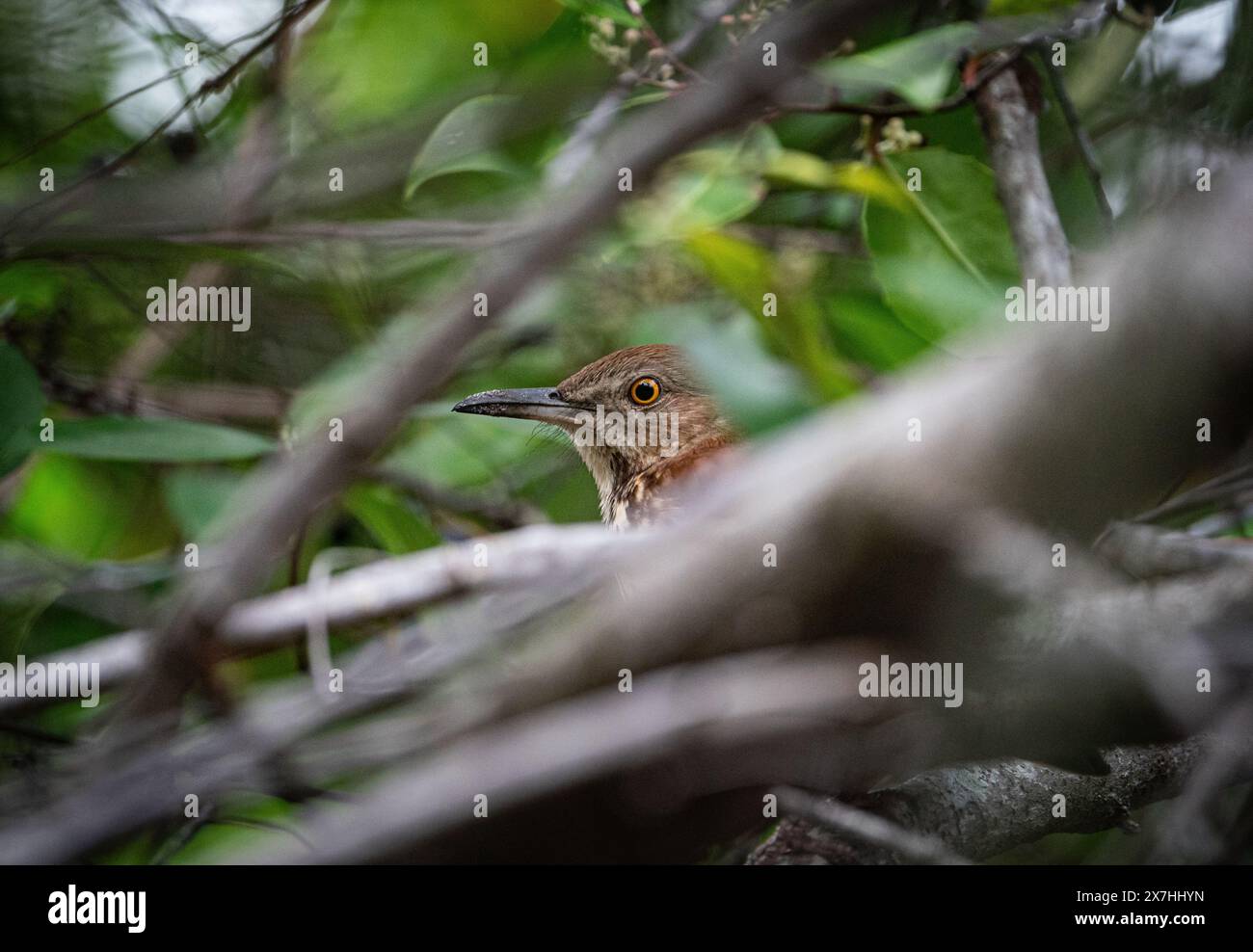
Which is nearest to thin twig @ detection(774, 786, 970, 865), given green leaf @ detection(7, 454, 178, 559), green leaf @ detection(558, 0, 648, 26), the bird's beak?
the bird's beak

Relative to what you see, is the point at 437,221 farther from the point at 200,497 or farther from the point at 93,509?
the point at 93,509

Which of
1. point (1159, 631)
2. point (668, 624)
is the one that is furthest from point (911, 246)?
point (668, 624)

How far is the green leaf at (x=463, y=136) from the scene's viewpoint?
6.81 feet

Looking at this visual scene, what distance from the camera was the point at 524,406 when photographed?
2408 millimetres

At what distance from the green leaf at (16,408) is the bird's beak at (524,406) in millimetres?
890

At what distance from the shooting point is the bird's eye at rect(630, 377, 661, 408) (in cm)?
258

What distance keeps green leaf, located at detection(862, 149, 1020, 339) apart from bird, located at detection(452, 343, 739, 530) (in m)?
0.53

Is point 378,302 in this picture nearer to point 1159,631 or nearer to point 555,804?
point 555,804

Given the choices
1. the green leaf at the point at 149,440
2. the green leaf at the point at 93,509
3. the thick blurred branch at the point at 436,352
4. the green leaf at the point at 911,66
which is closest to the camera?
the thick blurred branch at the point at 436,352

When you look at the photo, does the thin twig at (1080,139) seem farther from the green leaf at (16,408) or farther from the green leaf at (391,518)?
the green leaf at (16,408)

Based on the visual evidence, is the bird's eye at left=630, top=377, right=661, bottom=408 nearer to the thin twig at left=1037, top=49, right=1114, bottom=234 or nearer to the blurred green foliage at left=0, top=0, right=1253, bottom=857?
the blurred green foliage at left=0, top=0, right=1253, bottom=857

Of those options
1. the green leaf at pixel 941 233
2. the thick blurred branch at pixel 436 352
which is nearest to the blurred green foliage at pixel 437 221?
the green leaf at pixel 941 233

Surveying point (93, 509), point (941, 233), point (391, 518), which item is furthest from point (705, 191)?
point (93, 509)
